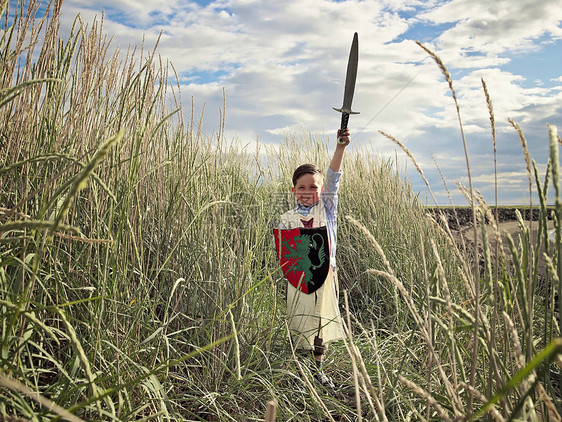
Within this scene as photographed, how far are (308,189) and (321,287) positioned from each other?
22.5 inches

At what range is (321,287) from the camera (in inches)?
99.2

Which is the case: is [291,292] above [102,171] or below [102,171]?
below

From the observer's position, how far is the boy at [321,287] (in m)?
2.44

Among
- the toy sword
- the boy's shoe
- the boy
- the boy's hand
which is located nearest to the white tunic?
the boy

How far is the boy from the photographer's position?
2436 mm

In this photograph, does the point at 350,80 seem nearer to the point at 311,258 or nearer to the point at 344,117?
the point at 344,117

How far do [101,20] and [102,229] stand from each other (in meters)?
0.87

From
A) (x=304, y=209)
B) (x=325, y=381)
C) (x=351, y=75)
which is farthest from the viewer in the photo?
(x=304, y=209)

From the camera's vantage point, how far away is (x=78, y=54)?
1.96 metres

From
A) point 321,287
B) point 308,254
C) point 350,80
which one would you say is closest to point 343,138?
point 350,80

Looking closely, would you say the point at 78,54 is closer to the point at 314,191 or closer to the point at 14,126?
the point at 14,126

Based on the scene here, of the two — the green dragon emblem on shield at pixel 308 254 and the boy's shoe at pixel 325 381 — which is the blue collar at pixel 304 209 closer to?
the green dragon emblem on shield at pixel 308 254

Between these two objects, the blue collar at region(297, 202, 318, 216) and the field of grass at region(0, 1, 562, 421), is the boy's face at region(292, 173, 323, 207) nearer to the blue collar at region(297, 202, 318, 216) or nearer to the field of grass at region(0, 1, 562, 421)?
the blue collar at region(297, 202, 318, 216)

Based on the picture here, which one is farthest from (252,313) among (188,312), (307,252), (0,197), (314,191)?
(0,197)
